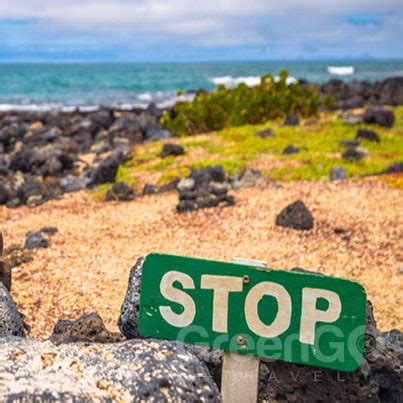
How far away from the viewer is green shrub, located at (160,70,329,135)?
59.4ft

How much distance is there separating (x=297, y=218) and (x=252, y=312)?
6.19 meters

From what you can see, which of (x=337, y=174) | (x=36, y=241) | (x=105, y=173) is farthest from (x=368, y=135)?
(x=36, y=241)

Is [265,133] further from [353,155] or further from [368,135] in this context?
[353,155]

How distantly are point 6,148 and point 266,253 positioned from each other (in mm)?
14533

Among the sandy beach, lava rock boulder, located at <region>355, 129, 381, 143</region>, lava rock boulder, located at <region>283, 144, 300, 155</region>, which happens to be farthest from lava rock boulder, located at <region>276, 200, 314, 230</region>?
lava rock boulder, located at <region>355, 129, 381, 143</region>

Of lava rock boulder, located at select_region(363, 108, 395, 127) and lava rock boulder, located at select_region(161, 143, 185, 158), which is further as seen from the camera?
lava rock boulder, located at select_region(363, 108, 395, 127)

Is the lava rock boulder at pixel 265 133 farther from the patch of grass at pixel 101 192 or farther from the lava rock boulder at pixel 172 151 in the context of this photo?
the patch of grass at pixel 101 192

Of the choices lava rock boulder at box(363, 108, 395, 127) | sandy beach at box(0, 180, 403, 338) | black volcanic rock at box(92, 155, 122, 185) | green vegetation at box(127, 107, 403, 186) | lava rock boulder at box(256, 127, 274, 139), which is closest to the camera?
sandy beach at box(0, 180, 403, 338)

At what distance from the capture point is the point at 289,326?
2477 millimetres

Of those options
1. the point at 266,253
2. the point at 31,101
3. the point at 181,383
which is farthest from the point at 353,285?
the point at 31,101

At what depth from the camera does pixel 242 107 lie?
18469 mm

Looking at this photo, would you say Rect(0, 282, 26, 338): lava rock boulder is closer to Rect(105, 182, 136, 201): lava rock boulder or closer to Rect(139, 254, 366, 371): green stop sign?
Rect(139, 254, 366, 371): green stop sign

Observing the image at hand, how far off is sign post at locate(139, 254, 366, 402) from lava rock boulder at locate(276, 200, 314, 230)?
604 cm

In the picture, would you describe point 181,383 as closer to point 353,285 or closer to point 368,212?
point 353,285
